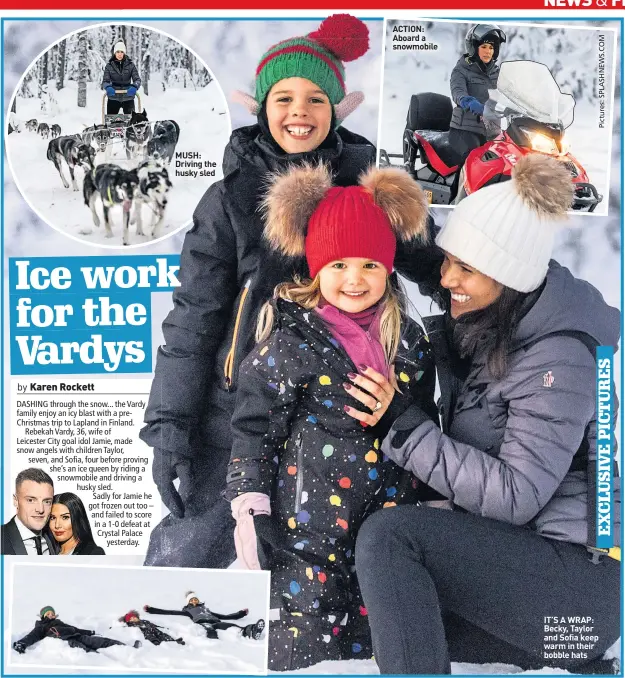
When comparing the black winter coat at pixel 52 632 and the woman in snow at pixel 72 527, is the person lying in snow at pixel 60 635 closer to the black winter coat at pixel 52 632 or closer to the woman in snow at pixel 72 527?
the black winter coat at pixel 52 632

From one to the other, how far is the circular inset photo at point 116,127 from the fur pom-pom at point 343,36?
15.0 inches

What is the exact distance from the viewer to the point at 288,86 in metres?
2.77

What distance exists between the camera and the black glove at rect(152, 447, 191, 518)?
291cm

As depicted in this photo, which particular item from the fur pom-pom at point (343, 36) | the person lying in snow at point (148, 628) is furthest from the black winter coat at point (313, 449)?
the fur pom-pom at point (343, 36)

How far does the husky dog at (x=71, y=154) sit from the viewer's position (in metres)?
3.00

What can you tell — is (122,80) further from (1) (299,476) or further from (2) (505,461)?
(2) (505,461)

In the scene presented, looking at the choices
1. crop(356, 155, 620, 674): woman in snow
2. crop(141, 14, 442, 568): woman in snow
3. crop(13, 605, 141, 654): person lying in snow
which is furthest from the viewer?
crop(13, 605, 141, 654): person lying in snow

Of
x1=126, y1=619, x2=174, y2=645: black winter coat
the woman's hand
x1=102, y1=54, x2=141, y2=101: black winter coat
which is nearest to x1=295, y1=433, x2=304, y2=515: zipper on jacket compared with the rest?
the woman's hand

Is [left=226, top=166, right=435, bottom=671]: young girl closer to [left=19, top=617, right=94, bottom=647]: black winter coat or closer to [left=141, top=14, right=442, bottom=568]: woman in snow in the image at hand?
[left=141, top=14, right=442, bottom=568]: woman in snow

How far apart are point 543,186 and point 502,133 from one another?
480mm

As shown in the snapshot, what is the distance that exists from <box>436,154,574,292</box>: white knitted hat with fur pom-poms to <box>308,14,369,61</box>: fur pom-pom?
0.64 metres

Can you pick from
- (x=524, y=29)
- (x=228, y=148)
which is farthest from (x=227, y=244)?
(x=524, y=29)

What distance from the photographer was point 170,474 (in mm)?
2936

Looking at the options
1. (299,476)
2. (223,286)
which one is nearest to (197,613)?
(299,476)
